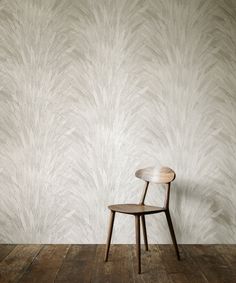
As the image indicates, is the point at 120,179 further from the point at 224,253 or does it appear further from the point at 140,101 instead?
the point at 224,253

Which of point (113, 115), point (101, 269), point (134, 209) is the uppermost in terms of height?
point (113, 115)

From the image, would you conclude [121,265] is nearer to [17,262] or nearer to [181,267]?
[181,267]

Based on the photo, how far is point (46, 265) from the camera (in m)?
3.13

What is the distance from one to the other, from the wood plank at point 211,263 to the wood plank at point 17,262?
4.04ft

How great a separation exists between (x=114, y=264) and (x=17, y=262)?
708 mm

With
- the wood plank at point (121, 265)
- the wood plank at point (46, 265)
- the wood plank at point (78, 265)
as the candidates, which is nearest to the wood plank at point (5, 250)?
the wood plank at point (46, 265)

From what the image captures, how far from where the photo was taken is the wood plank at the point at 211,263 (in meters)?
2.88

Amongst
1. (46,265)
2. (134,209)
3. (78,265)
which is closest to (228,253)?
(134,209)

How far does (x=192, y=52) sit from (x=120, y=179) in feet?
4.09

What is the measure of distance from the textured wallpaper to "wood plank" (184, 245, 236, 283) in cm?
18

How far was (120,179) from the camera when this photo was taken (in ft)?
12.4

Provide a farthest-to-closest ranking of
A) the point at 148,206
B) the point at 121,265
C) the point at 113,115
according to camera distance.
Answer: the point at 113,115 < the point at 148,206 < the point at 121,265

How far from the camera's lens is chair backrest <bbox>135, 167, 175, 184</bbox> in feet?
11.1

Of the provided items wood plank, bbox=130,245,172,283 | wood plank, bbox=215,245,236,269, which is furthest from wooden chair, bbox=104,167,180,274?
wood plank, bbox=215,245,236,269
